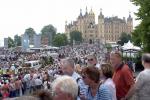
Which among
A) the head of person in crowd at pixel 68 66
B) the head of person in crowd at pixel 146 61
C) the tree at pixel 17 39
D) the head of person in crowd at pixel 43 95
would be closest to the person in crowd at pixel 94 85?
the head of person in crowd at pixel 146 61

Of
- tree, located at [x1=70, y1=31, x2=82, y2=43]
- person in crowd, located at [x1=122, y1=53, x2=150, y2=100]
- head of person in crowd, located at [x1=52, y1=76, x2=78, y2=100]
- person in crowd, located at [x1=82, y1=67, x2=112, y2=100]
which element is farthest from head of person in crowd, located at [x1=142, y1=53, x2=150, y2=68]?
tree, located at [x1=70, y1=31, x2=82, y2=43]

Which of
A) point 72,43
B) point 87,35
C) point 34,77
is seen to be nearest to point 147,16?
point 34,77

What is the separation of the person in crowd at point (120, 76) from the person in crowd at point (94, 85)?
4.92 ft

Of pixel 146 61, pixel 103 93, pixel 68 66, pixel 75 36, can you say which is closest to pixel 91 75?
pixel 103 93

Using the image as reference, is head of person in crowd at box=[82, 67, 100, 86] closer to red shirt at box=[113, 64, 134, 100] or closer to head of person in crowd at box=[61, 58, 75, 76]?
head of person in crowd at box=[61, 58, 75, 76]

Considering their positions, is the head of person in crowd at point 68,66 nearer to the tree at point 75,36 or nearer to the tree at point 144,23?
the tree at point 144,23

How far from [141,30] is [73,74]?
91.5 feet

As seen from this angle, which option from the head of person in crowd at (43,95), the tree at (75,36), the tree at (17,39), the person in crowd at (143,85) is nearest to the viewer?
the head of person in crowd at (43,95)

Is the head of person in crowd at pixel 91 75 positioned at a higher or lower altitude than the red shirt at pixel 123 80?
higher

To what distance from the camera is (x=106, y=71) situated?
735cm

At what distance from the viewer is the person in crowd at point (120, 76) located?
802 centimetres

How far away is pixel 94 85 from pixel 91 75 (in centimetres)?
19

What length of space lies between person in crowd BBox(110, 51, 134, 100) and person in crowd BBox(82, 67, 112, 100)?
150cm

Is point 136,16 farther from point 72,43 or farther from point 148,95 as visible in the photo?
point 72,43
